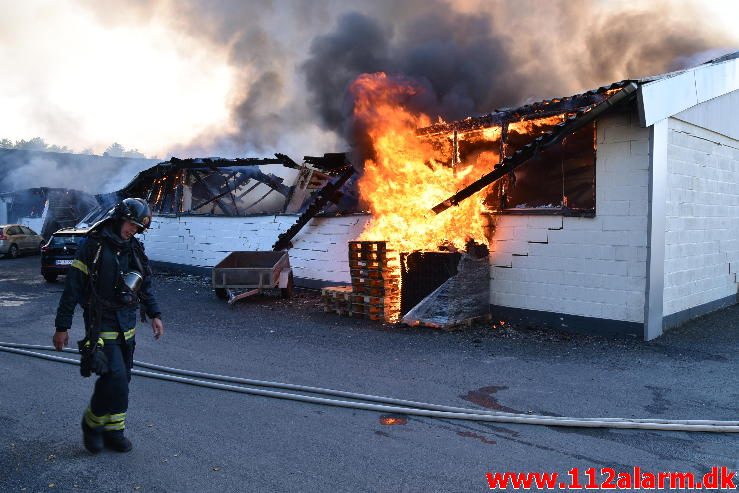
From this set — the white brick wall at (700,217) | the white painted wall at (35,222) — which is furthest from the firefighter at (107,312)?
the white painted wall at (35,222)

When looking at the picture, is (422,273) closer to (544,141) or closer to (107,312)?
(544,141)

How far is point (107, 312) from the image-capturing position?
4.13m

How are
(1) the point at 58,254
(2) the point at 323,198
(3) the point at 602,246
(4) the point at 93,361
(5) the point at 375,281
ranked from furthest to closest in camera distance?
(1) the point at 58,254 → (2) the point at 323,198 → (5) the point at 375,281 → (3) the point at 602,246 → (4) the point at 93,361

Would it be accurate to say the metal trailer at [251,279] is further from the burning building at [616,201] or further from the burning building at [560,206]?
the burning building at [616,201]

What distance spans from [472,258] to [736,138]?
5556 millimetres

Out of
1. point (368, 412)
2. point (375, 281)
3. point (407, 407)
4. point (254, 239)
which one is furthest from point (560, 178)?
point (254, 239)

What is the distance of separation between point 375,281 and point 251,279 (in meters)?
3.38

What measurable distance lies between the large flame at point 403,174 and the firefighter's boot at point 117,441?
243 inches

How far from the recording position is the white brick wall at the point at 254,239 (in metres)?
12.5

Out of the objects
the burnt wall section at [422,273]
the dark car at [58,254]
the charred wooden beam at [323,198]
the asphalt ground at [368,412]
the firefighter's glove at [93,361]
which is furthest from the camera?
the dark car at [58,254]

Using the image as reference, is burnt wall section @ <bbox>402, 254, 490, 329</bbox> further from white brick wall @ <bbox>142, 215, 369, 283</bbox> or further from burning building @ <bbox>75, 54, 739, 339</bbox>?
white brick wall @ <bbox>142, 215, 369, 283</bbox>

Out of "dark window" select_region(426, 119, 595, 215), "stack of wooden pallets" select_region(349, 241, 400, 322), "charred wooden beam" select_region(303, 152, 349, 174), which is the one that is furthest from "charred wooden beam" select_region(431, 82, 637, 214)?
"charred wooden beam" select_region(303, 152, 349, 174)

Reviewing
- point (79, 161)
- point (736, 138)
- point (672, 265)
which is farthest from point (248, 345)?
point (79, 161)

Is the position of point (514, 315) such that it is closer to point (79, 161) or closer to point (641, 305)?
point (641, 305)
